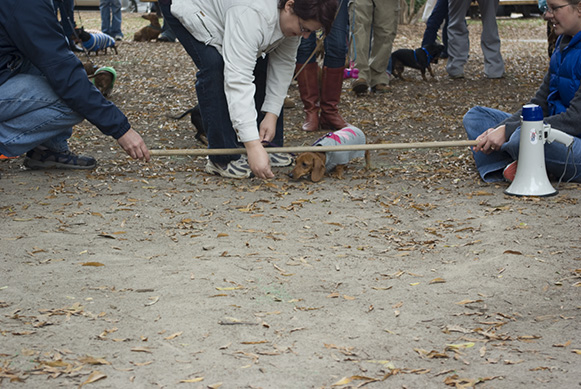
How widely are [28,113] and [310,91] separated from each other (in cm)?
239

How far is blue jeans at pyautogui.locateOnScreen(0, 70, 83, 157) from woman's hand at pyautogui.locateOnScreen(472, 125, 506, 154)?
2380 mm

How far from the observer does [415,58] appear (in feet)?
25.9

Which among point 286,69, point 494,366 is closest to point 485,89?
point 286,69

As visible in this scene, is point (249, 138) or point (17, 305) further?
point (249, 138)

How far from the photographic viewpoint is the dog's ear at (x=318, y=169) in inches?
158

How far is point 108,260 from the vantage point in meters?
2.85

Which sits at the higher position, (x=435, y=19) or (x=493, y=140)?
(x=435, y=19)

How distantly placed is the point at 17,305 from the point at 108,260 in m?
0.50

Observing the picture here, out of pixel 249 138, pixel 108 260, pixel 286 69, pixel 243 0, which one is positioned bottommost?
pixel 108 260

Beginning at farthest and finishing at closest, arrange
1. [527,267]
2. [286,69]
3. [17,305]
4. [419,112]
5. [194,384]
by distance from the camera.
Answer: [419,112] < [286,69] < [527,267] < [17,305] < [194,384]

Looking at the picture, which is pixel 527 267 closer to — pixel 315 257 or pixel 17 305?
pixel 315 257

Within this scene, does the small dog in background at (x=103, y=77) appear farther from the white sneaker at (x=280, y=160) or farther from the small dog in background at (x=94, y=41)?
the small dog in background at (x=94, y=41)

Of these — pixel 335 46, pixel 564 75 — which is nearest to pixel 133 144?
pixel 335 46

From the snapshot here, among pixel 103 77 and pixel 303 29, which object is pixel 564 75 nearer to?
pixel 303 29
